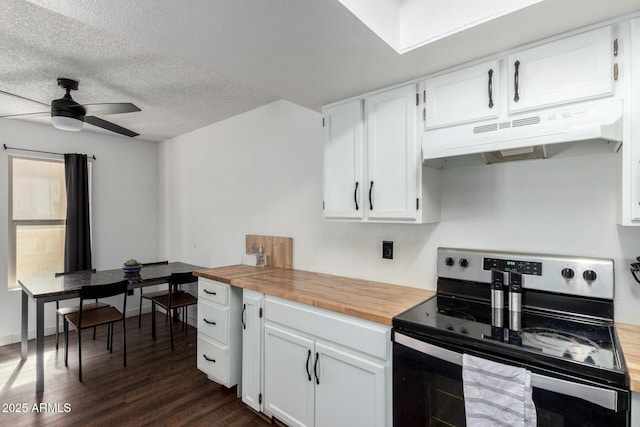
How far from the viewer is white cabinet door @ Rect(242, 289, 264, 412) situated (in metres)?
2.11

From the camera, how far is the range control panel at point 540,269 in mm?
1397

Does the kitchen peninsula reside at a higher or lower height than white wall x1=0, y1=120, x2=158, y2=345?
lower

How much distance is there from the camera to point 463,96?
160 centimetres

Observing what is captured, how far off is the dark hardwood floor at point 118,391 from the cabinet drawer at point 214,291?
746mm

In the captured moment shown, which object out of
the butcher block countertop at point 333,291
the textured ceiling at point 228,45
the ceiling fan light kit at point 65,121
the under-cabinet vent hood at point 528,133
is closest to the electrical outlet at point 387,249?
the butcher block countertop at point 333,291

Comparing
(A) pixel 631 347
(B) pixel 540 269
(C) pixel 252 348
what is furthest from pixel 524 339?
(C) pixel 252 348

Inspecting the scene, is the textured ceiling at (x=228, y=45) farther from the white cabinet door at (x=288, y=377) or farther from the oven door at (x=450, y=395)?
the white cabinet door at (x=288, y=377)

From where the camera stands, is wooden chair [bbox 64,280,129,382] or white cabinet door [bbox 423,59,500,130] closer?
white cabinet door [bbox 423,59,500,130]

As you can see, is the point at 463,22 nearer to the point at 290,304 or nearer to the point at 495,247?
the point at 495,247

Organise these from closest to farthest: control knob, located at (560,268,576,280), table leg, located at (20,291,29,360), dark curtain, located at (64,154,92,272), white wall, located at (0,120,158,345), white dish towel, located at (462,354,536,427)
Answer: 1. white dish towel, located at (462,354,536,427)
2. control knob, located at (560,268,576,280)
3. table leg, located at (20,291,29,360)
4. white wall, located at (0,120,158,345)
5. dark curtain, located at (64,154,92,272)

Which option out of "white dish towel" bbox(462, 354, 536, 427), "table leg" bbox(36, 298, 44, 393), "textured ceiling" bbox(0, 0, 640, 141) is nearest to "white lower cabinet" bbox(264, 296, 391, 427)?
"white dish towel" bbox(462, 354, 536, 427)

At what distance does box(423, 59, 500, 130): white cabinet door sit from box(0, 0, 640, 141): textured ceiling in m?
0.07

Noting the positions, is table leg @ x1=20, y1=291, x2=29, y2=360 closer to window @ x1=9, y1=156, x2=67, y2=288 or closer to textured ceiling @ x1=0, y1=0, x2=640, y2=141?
window @ x1=9, y1=156, x2=67, y2=288

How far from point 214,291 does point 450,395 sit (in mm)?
1787
